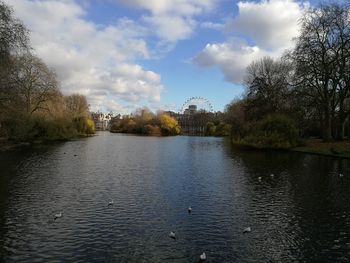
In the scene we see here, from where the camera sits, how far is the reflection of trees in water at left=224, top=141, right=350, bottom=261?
14.1 metres

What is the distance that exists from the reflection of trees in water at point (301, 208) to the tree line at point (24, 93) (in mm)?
26803

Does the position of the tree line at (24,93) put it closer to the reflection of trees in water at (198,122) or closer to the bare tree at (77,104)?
the bare tree at (77,104)

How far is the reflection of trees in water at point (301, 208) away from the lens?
14.1 metres

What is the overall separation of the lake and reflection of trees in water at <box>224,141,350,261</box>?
0.16 ft

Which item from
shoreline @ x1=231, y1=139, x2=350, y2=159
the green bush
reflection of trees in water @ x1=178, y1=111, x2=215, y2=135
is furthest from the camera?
reflection of trees in water @ x1=178, y1=111, x2=215, y2=135

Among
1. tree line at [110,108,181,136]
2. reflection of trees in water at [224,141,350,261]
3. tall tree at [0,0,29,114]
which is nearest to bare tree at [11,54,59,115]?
tall tree at [0,0,29,114]

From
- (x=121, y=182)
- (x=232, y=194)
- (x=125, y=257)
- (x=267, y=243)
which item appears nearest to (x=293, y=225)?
(x=267, y=243)

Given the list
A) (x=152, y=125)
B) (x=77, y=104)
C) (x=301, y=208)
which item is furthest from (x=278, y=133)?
(x=152, y=125)

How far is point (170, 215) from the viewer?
18125mm

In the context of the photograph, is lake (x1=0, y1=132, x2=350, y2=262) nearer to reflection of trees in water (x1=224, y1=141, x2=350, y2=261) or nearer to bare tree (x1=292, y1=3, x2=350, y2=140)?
reflection of trees in water (x1=224, y1=141, x2=350, y2=261)

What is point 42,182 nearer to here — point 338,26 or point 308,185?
point 308,185

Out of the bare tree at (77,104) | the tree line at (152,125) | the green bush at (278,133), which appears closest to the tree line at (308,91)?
the green bush at (278,133)

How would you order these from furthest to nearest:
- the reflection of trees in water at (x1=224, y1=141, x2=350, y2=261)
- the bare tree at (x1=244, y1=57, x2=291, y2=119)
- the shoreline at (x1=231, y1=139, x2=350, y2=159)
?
the bare tree at (x1=244, y1=57, x2=291, y2=119), the shoreline at (x1=231, y1=139, x2=350, y2=159), the reflection of trees in water at (x1=224, y1=141, x2=350, y2=261)

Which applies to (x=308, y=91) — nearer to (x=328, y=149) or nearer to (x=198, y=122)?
(x=328, y=149)
